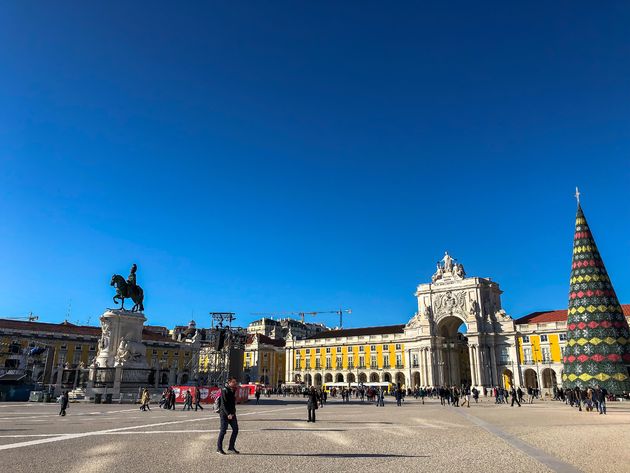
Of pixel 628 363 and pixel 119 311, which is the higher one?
pixel 119 311

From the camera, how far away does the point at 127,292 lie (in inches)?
1766

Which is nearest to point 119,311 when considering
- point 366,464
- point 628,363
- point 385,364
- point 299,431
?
point 299,431

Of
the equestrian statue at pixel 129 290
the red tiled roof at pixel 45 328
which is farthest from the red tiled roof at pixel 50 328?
the equestrian statue at pixel 129 290

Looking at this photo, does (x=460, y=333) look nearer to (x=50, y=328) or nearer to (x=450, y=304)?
(x=450, y=304)

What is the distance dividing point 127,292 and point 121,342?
5.16m

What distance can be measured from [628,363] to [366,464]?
4164cm

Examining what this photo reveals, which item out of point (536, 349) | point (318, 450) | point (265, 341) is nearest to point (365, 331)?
point (265, 341)

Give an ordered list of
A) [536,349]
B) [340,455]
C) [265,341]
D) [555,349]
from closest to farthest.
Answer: [340,455] < [555,349] < [536,349] < [265,341]

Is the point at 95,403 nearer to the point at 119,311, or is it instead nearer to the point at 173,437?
the point at 119,311

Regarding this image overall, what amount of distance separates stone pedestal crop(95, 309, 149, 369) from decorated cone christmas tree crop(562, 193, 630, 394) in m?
38.6

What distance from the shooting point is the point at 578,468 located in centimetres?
866

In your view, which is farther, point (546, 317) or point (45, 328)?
point (45, 328)

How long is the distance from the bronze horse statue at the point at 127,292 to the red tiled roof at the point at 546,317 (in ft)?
199

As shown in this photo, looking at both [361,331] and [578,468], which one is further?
[361,331]
